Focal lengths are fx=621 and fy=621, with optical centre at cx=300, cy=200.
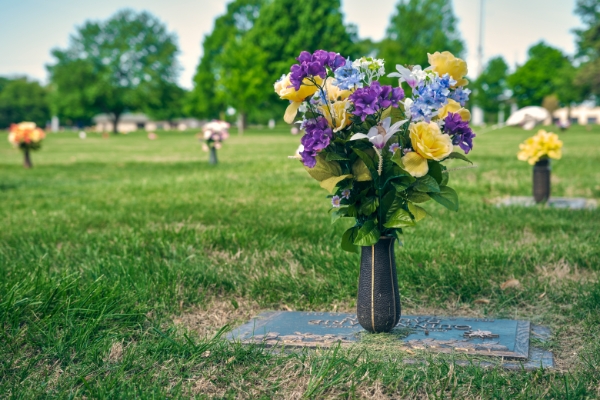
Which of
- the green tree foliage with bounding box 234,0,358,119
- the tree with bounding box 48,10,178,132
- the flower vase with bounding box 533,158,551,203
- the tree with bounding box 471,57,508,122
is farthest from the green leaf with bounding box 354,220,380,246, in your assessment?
the tree with bounding box 471,57,508,122

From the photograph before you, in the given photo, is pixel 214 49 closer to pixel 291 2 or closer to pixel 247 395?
pixel 291 2

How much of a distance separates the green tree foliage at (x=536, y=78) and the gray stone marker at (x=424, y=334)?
8364cm

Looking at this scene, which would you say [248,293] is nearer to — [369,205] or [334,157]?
[369,205]

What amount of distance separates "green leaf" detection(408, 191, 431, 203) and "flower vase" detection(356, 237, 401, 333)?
0.25 meters

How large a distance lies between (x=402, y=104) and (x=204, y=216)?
13.8 feet

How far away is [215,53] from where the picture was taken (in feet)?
225

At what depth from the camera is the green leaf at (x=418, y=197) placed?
301 cm

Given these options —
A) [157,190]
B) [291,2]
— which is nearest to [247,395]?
[157,190]

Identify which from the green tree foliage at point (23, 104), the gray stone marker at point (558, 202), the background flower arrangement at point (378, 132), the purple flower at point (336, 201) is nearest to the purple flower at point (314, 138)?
the background flower arrangement at point (378, 132)

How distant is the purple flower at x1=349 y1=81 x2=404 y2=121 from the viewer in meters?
2.83

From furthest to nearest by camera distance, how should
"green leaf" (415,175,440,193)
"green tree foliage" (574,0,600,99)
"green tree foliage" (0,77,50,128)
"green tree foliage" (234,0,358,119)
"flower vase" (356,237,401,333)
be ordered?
"green tree foliage" (0,77,50,128)
"green tree foliage" (234,0,358,119)
"green tree foliage" (574,0,600,99)
"flower vase" (356,237,401,333)
"green leaf" (415,175,440,193)

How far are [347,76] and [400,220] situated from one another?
0.73 m

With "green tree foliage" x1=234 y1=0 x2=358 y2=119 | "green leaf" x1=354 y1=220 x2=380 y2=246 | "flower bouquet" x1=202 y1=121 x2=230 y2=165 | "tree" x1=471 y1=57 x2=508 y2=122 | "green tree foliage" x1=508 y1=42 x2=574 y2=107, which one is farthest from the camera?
"tree" x1=471 y1=57 x2=508 y2=122

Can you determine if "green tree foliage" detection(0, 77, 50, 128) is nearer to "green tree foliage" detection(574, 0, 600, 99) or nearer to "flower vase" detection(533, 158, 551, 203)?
"green tree foliage" detection(574, 0, 600, 99)
